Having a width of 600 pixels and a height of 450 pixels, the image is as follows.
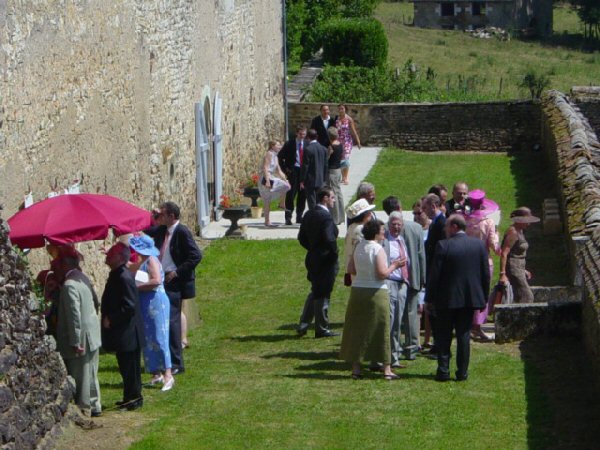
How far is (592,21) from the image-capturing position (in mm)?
72125

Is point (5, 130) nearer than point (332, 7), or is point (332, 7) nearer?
point (5, 130)

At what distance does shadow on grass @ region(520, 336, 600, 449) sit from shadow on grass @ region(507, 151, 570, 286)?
409cm

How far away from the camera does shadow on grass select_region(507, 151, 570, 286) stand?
17.4 m

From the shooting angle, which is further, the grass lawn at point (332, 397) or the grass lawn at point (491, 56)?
the grass lawn at point (491, 56)

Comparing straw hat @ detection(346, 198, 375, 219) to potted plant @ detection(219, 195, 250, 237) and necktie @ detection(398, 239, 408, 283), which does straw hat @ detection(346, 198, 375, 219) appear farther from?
potted plant @ detection(219, 195, 250, 237)

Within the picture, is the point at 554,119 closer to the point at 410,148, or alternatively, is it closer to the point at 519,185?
the point at 519,185

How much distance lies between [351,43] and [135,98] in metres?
23.2

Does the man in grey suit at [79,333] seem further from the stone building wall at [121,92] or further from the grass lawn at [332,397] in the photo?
the stone building wall at [121,92]

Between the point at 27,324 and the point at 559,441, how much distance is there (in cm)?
401

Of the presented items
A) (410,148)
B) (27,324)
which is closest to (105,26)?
(27,324)

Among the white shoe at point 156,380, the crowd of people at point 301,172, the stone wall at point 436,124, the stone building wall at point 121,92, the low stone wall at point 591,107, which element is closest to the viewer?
the white shoe at point 156,380

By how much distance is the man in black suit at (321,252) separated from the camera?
13.3 m

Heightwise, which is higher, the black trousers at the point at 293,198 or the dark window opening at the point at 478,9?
the black trousers at the point at 293,198

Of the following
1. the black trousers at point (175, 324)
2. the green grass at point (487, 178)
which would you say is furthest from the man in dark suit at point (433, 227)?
the green grass at point (487, 178)
